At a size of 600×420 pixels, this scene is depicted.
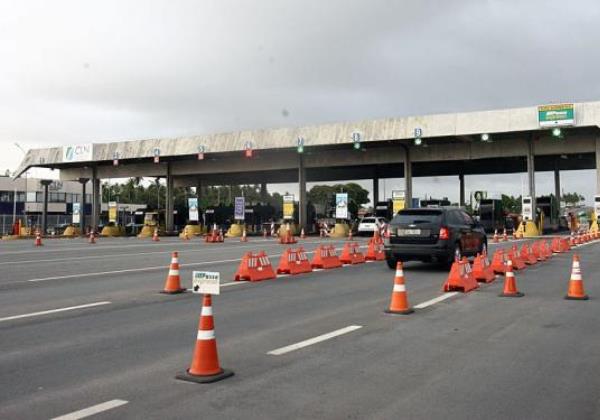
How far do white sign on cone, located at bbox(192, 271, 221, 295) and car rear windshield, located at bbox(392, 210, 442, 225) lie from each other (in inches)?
402

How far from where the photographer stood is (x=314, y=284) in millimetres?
12992

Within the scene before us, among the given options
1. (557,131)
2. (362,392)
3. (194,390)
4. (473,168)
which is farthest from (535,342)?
(473,168)

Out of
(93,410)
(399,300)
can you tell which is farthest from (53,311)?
(399,300)

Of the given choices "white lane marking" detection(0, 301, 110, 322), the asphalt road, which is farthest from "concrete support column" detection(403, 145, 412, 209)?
"white lane marking" detection(0, 301, 110, 322)

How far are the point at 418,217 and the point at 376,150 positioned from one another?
3164 centimetres

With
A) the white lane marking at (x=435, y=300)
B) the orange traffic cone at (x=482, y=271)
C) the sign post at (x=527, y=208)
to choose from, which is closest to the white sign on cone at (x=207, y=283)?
the white lane marking at (x=435, y=300)

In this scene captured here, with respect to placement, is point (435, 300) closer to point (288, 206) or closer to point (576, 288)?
point (576, 288)

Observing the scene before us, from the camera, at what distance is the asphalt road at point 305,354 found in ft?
15.8

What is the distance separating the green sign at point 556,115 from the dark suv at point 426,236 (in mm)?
21449

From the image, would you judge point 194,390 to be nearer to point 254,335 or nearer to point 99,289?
point 254,335

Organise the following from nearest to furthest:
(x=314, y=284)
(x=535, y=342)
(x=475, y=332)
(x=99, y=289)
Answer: (x=535, y=342) → (x=475, y=332) → (x=99, y=289) → (x=314, y=284)

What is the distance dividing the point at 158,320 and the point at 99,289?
3.92 m

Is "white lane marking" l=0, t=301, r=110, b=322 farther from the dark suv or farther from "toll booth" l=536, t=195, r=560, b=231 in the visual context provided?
"toll booth" l=536, t=195, r=560, b=231

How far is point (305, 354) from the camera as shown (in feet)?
21.4
